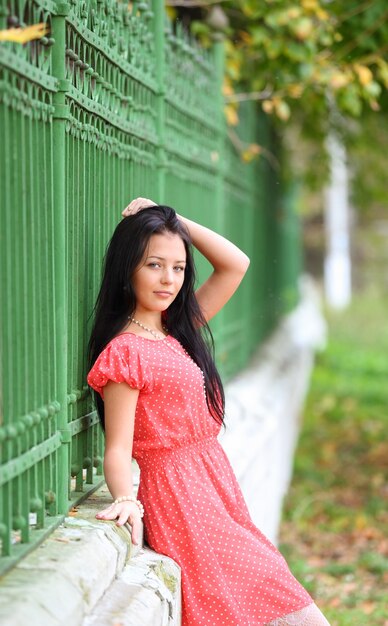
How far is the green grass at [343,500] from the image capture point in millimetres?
6488

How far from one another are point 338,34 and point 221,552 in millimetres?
5106

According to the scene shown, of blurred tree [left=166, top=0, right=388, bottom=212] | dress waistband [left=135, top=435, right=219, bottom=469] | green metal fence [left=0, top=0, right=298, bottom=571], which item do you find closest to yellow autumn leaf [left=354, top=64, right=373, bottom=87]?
blurred tree [left=166, top=0, right=388, bottom=212]

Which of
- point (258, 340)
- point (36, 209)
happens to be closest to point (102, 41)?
point (36, 209)

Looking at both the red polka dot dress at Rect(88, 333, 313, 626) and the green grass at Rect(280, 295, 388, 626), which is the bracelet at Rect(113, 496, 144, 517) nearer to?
the red polka dot dress at Rect(88, 333, 313, 626)

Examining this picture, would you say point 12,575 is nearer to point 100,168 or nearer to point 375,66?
point 100,168

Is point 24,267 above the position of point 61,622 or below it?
above

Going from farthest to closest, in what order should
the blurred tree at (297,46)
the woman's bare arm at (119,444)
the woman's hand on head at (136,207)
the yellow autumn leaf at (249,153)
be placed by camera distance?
1. the yellow autumn leaf at (249,153)
2. the blurred tree at (297,46)
3. the woman's hand on head at (136,207)
4. the woman's bare arm at (119,444)

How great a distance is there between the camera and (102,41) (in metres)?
4.06

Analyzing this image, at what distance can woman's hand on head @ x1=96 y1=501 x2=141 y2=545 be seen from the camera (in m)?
3.50

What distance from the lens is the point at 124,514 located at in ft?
11.6

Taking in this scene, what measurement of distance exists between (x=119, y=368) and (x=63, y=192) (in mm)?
569

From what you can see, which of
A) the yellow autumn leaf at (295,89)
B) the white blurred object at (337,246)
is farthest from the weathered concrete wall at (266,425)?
the white blurred object at (337,246)

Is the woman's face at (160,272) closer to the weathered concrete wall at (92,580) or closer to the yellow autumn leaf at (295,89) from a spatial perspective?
the weathered concrete wall at (92,580)

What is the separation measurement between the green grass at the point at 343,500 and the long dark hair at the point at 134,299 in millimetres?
2347
